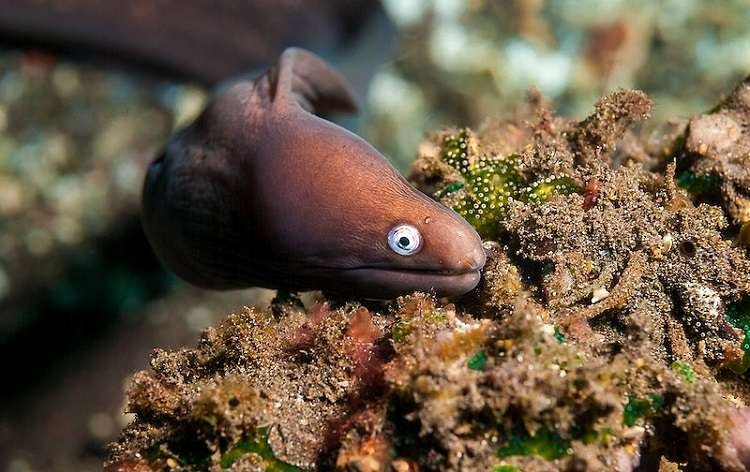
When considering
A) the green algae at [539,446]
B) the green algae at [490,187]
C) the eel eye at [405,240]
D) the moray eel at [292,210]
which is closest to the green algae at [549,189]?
the green algae at [490,187]

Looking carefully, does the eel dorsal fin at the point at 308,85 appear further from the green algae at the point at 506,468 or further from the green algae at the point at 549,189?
the green algae at the point at 506,468

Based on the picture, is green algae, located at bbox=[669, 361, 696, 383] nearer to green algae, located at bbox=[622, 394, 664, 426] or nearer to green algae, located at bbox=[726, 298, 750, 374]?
green algae, located at bbox=[622, 394, 664, 426]

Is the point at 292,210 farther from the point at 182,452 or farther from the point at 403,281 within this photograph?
the point at 182,452

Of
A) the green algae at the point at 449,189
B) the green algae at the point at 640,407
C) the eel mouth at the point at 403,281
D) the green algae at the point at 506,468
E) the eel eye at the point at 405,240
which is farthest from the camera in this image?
the green algae at the point at 449,189

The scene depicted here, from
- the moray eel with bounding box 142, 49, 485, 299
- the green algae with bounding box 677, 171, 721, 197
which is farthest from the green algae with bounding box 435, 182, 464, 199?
the green algae with bounding box 677, 171, 721, 197

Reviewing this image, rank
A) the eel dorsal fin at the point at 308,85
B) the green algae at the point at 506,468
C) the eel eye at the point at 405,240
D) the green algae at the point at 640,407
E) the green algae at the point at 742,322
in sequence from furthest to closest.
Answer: the eel dorsal fin at the point at 308,85 → the eel eye at the point at 405,240 → the green algae at the point at 742,322 → the green algae at the point at 640,407 → the green algae at the point at 506,468

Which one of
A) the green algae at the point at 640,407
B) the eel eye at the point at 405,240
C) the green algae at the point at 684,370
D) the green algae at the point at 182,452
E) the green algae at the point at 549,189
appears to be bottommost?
the green algae at the point at 182,452

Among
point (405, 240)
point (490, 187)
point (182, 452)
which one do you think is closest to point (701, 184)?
point (490, 187)
